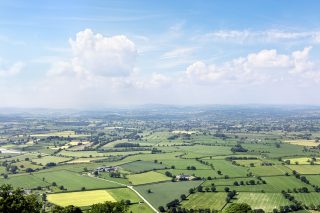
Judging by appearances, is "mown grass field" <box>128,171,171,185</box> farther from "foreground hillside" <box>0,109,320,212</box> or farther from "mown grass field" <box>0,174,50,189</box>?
"mown grass field" <box>0,174,50,189</box>

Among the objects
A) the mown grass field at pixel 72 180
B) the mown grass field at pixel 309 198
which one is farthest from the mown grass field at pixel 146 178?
the mown grass field at pixel 309 198

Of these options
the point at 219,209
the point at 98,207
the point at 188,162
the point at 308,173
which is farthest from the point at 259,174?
the point at 98,207

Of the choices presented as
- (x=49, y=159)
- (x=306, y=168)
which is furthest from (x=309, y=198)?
(x=49, y=159)

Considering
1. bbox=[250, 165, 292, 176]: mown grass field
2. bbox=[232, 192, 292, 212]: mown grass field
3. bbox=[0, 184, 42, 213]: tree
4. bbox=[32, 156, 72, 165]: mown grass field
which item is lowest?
→ bbox=[232, 192, 292, 212]: mown grass field

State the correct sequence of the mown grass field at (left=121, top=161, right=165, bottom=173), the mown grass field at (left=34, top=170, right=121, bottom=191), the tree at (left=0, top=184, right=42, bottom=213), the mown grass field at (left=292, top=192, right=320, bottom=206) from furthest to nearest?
the mown grass field at (left=121, top=161, right=165, bottom=173) < the mown grass field at (left=34, top=170, right=121, bottom=191) < the mown grass field at (left=292, top=192, right=320, bottom=206) < the tree at (left=0, top=184, right=42, bottom=213)

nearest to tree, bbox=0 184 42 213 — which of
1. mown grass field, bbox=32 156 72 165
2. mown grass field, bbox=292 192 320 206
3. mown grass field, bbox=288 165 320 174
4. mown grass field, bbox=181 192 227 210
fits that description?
mown grass field, bbox=181 192 227 210

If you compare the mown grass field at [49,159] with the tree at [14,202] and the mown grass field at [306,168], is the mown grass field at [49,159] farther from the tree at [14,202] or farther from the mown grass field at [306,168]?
the tree at [14,202]
